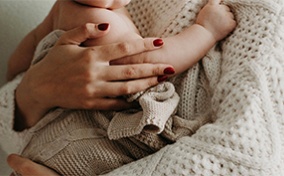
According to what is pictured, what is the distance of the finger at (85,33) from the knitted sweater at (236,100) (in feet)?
0.50

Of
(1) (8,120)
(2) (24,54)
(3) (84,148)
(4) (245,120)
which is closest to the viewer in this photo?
(4) (245,120)

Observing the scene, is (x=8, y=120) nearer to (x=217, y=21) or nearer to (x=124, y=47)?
(x=124, y=47)

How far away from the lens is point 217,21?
3.07 feet

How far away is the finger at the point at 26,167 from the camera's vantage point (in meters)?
0.90

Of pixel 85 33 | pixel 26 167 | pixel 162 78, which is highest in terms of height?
pixel 85 33

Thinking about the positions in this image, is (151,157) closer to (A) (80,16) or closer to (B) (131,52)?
(B) (131,52)

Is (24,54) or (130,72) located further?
(24,54)

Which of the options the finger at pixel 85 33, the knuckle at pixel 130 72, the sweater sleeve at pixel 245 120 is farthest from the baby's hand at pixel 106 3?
the sweater sleeve at pixel 245 120

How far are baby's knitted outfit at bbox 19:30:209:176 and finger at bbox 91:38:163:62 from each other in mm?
86

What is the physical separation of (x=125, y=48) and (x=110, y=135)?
18cm

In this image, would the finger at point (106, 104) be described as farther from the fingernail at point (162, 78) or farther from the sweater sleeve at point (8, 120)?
the sweater sleeve at point (8, 120)

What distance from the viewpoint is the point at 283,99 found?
80 centimetres

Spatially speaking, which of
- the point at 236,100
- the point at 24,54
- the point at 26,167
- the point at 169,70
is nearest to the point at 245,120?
the point at 236,100

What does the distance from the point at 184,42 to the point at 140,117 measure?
7.9 inches
